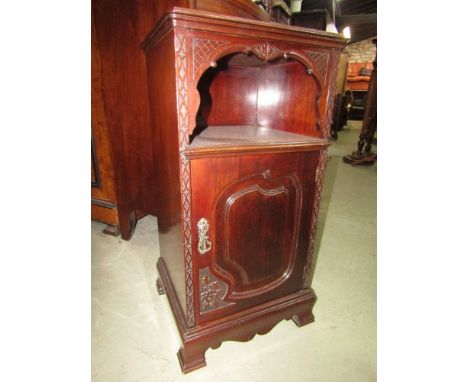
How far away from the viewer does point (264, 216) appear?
966mm

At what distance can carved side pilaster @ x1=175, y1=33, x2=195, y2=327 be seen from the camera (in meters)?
0.68

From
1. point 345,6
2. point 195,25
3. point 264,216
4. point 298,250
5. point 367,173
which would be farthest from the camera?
point 345,6

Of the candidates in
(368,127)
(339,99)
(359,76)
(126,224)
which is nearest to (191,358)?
(126,224)

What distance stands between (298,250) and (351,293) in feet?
2.04

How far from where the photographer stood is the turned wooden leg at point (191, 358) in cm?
99

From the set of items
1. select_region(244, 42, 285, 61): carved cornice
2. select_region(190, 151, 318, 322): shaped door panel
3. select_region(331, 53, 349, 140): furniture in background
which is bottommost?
select_region(190, 151, 318, 322): shaped door panel

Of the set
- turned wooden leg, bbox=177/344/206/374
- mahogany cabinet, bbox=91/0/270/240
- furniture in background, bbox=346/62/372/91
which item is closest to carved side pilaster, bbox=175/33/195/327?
turned wooden leg, bbox=177/344/206/374

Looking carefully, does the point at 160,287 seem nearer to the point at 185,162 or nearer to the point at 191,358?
the point at 191,358

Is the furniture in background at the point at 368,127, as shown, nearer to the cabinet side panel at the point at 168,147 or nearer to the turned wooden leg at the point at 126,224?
the turned wooden leg at the point at 126,224

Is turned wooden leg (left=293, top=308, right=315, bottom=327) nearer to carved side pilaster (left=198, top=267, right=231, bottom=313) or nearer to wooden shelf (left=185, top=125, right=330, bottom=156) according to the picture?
carved side pilaster (left=198, top=267, right=231, bottom=313)

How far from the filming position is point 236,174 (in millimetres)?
851

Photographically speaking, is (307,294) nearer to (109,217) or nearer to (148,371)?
(148,371)

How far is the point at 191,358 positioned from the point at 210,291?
0.96 ft

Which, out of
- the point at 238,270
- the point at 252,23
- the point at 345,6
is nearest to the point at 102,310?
the point at 238,270
